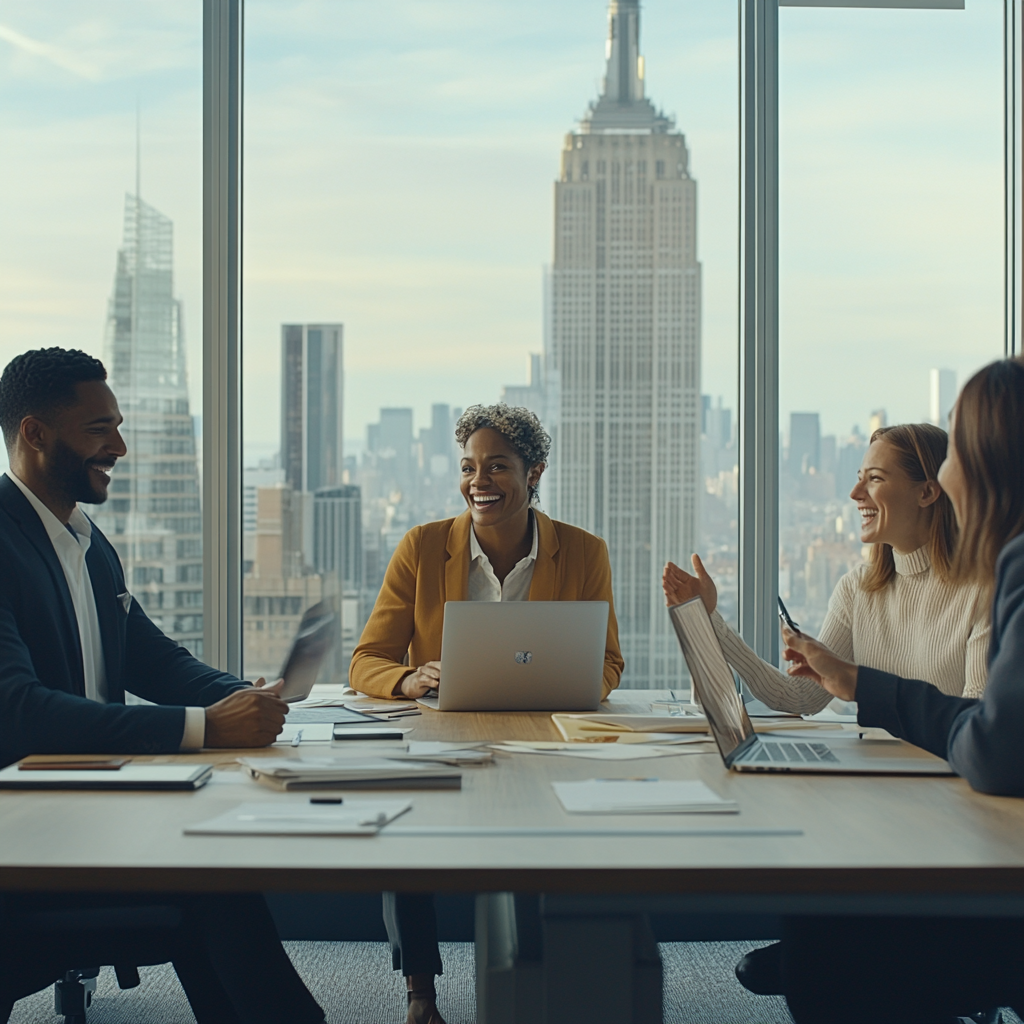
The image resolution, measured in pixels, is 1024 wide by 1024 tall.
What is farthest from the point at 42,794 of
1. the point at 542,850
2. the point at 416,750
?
the point at 542,850

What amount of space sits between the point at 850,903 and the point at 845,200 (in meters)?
2.71

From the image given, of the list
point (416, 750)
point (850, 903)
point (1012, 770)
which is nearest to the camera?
point (850, 903)

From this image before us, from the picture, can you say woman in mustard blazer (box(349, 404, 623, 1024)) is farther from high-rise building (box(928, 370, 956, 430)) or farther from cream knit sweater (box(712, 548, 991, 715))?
high-rise building (box(928, 370, 956, 430))

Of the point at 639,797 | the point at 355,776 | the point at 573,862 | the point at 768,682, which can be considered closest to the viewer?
the point at 573,862

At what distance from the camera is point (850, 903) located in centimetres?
122

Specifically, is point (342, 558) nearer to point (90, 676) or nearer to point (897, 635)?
point (90, 676)

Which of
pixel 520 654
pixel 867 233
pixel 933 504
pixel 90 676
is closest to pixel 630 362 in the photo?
pixel 867 233

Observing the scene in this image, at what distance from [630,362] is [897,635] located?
4.40ft

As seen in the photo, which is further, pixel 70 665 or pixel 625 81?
pixel 625 81

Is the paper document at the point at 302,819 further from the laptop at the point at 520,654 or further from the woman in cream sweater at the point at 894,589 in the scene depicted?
the woman in cream sweater at the point at 894,589

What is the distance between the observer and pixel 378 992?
8.87 feet

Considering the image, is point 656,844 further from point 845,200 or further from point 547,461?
point 845,200

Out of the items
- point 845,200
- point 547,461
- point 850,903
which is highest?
point 845,200

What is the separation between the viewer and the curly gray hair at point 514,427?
3.14 m
